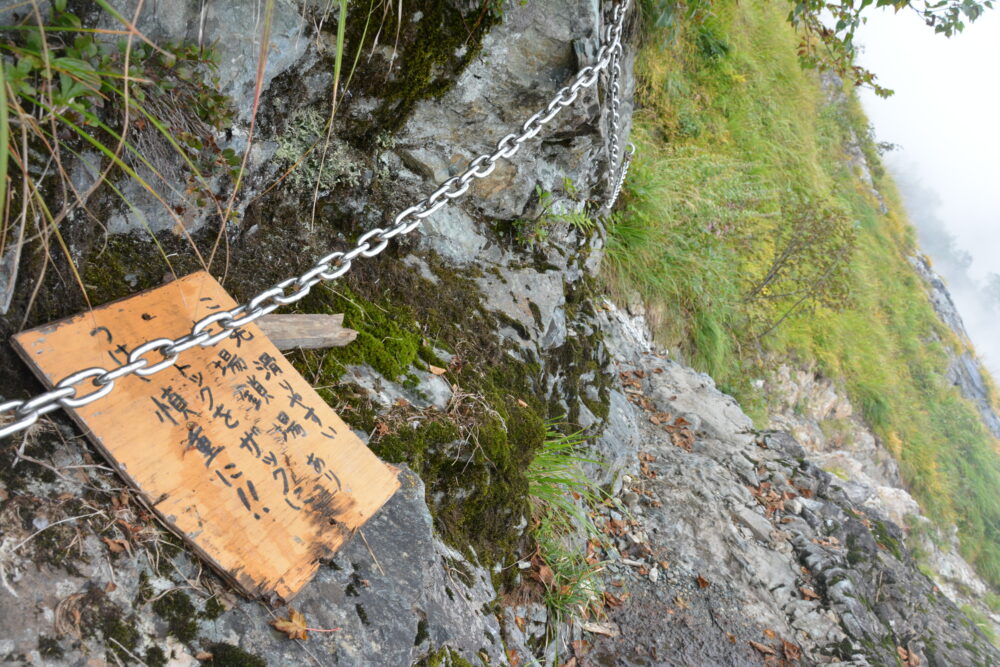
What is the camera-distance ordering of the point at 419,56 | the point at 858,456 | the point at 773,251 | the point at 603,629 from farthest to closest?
the point at 858,456 < the point at 773,251 < the point at 603,629 < the point at 419,56

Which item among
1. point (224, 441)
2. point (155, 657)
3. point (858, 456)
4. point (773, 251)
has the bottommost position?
point (155, 657)

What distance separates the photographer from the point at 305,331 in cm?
187

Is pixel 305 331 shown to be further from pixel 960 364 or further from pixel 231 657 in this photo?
pixel 960 364

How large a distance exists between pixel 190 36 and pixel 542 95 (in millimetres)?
1415

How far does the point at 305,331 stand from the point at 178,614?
0.83m

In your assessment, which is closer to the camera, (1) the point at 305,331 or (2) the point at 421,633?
(2) the point at 421,633

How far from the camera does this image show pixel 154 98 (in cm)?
163

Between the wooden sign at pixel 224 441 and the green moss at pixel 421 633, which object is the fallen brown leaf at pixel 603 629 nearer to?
the green moss at pixel 421 633

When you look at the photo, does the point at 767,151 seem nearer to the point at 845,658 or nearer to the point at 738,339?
the point at 738,339

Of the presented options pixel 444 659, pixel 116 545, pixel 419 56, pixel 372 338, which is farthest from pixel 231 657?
pixel 419 56

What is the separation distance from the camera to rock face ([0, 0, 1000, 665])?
128 centimetres

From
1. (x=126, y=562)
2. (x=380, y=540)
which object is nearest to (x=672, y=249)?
(x=380, y=540)

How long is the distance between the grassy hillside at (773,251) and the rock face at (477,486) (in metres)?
1.82

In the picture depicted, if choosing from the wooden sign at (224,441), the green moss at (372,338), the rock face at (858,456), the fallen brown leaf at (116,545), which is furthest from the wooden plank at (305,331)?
the rock face at (858,456)
